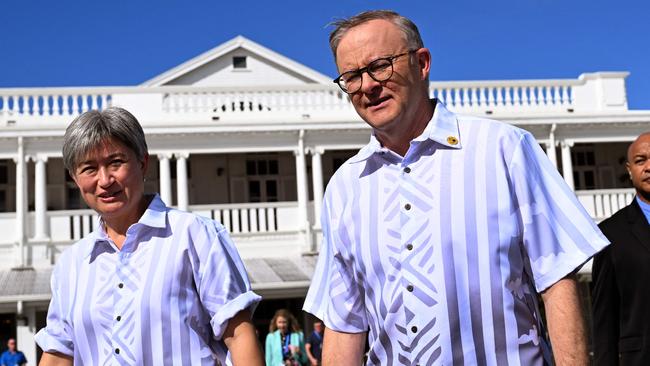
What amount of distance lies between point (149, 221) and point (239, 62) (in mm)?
26071

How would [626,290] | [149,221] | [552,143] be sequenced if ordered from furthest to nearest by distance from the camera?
[552,143] → [626,290] → [149,221]

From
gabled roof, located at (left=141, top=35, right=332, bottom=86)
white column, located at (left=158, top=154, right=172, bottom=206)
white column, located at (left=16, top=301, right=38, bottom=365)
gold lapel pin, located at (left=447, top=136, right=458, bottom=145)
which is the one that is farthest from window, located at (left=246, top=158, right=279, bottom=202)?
gold lapel pin, located at (left=447, top=136, right=458, bottom=145)

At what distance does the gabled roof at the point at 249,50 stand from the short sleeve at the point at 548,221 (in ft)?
82.7

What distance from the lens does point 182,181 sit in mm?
23766

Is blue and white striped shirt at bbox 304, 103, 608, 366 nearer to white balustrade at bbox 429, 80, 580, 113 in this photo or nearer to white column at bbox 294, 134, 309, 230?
white column at bbox 294, 134, 309, 230

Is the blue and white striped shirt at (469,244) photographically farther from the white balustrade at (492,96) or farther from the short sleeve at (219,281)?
the white balustrade at (492,96)

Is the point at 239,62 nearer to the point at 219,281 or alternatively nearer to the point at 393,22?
the point at 219,281

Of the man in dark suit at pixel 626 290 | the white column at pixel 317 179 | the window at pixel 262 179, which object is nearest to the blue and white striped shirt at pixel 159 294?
the man in dark suit at pixel 626 290

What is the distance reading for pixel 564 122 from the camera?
25.1m

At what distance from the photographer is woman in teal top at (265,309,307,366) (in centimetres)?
1427

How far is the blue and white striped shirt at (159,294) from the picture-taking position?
136 inches

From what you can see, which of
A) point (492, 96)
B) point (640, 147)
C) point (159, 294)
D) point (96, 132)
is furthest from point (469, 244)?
point (492, 96)

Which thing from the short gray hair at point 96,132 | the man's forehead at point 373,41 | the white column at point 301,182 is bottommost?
the short gray hair at point 96,132

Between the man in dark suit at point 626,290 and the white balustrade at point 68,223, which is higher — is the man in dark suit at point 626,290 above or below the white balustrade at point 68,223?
below
